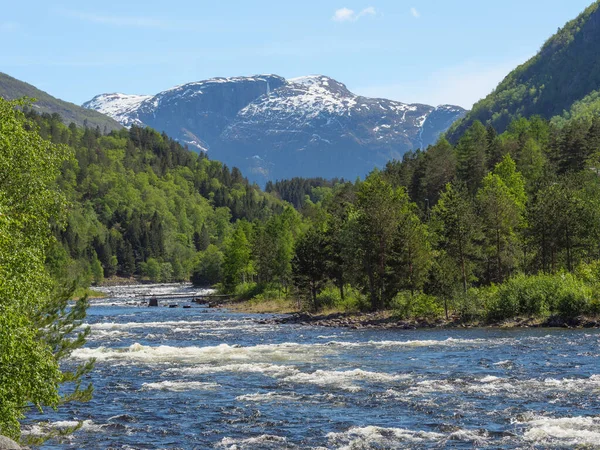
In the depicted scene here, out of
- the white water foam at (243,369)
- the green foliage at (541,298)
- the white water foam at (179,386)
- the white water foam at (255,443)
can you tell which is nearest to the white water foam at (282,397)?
the white water foam at (179,386)

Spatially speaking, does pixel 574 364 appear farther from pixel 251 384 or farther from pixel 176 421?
pixel 176 421

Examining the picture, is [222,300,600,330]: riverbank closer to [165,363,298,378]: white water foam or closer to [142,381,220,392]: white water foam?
[165,363,298,378]: white water foam

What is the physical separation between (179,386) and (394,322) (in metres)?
40.0

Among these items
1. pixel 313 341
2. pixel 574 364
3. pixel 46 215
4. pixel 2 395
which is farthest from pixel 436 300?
pixel 2 395

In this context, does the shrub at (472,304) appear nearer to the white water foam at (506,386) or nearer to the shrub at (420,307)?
the shrub at (420,307)

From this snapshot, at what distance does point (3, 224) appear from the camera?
1916 centimetres

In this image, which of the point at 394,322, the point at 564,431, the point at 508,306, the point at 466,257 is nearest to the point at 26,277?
the point at 564,431

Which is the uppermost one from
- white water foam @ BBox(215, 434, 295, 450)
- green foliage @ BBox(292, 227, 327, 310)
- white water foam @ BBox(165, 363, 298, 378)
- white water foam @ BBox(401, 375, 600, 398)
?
green foliage @ BBox(292, 227, 327, 310)

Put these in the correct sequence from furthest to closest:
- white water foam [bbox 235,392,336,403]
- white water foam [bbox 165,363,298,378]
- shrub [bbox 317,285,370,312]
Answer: shrub [bbox 317,285,370,312] < white water foam [bbox 165,363,298,378] < white water foam [bbox 235,392,336,403]

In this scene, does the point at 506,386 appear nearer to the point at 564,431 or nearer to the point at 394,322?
the point at 564,431

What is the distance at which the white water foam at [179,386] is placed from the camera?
38031 millimetres

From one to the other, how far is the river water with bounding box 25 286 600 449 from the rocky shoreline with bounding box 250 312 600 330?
218 inches

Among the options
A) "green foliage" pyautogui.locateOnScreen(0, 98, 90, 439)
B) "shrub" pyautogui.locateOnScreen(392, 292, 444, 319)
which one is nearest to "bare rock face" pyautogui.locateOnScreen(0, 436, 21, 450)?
"green foliage" pyautogui.locateOnScreen(0, 98, 90, 439)

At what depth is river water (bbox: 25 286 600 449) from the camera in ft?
88.7
